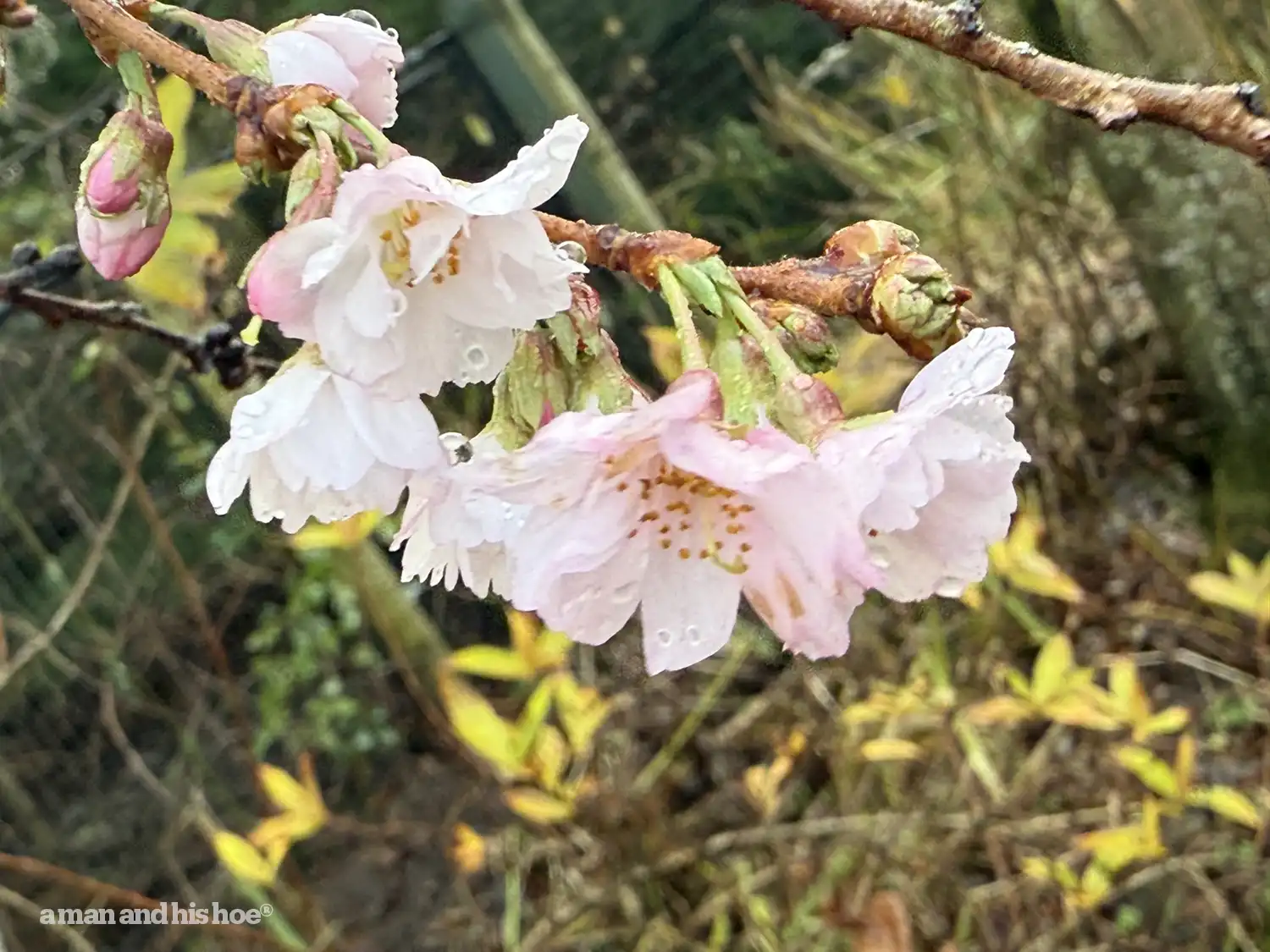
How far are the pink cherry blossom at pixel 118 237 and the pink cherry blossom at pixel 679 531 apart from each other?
0.67 feet

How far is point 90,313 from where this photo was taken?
0.74m

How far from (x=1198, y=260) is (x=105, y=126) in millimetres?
1743

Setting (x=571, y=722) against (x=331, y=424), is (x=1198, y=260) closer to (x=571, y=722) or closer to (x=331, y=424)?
(x=571, y=722)

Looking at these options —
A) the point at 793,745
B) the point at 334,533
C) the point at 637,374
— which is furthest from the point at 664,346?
the point at 793,745

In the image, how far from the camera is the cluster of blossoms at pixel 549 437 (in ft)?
1.24

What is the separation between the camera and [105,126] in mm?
448

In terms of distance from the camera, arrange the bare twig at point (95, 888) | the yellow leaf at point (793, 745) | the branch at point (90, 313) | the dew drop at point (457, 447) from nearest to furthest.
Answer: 1. the dew drop at point (457, 447)
2. the branch at point (90, 313)
3. the bare twig at point (95, 888)
4. the yellow leaf at point (793, 745)

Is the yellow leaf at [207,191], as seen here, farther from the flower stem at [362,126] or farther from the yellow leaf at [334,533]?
the flower stem at [362,126]

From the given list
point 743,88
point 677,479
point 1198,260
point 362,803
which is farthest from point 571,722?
point 743,88

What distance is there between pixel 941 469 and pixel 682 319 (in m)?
0.11

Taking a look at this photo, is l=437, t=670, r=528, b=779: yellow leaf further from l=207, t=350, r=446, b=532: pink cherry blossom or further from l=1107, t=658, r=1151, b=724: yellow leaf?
l=207, t=350, r=446, b=532: pink cherry blossom

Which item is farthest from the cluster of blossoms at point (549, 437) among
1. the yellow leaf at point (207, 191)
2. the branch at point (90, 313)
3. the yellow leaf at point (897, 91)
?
the yellow leaf at point (897, 91)

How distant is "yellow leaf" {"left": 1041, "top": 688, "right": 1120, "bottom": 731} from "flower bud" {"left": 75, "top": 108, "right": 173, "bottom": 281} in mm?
1230

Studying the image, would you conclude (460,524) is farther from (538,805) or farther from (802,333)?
(538,805)
